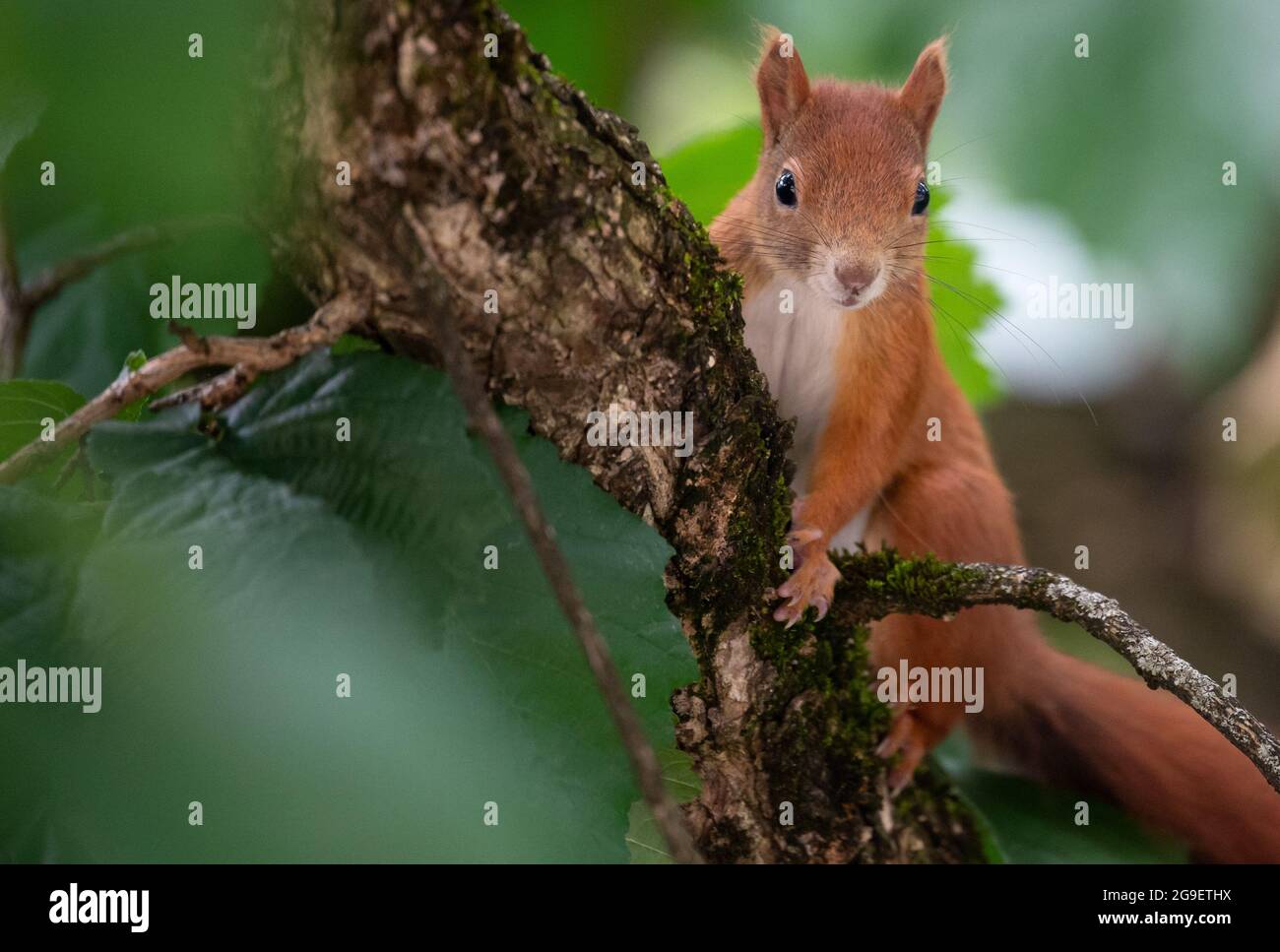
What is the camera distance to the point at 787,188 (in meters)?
1.44

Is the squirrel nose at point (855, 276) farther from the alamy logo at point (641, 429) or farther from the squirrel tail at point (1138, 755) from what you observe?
the squirrel tail at point (1138, 755)

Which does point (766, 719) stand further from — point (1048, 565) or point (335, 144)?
point (1048, 565)

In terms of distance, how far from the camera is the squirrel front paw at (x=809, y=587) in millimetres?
1097

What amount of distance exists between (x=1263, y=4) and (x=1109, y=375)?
861 millimetres

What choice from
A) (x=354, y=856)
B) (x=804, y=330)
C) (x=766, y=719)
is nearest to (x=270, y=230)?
(x=354, y=856)

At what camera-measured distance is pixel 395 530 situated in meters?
0.70

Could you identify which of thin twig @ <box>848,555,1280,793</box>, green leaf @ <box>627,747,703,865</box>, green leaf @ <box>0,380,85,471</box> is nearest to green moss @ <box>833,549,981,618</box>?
thin twig @ <box>848,555,1280,793</box>

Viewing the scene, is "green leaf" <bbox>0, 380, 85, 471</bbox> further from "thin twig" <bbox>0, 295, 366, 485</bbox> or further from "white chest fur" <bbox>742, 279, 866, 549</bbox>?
"white chest fur" <bbox>742, 279, 866, 549</bbox>

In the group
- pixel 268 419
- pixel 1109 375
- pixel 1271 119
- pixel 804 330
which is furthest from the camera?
pixel 1109 375

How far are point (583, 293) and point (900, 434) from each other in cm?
79

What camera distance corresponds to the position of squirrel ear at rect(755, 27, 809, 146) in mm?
1504

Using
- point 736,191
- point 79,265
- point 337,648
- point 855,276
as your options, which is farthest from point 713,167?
point 337,648

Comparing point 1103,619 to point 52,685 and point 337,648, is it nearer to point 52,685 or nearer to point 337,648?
point 337,648

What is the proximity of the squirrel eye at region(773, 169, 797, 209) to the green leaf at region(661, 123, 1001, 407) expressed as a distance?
131mm
